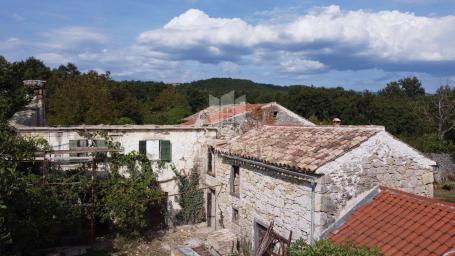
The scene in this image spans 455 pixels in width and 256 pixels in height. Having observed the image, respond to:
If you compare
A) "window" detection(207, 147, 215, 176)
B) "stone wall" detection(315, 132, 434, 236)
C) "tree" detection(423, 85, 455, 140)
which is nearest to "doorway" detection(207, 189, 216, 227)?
"window" detection(207, 147, 215, 176)

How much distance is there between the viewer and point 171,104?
53938 millimetres

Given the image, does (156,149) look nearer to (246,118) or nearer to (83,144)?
(83,144)

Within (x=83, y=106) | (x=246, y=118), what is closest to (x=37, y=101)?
(x=83, y=106)

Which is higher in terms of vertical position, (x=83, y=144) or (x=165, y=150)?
(x=83, y=144)

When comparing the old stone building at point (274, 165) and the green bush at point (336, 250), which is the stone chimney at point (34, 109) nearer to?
the old stone building at point (274, 165)

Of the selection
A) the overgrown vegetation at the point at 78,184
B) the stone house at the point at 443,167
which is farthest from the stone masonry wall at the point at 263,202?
the stone house at the point at 443,167

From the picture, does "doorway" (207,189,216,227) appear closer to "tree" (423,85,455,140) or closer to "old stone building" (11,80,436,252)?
"old stone building" (11,80,436,252)

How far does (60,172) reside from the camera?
16.2 meters

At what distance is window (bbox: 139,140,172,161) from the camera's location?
1769 cm

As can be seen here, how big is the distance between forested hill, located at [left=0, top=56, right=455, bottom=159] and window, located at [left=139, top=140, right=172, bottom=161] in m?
6.48

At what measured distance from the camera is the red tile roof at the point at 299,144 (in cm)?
1034

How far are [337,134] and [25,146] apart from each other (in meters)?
10.5

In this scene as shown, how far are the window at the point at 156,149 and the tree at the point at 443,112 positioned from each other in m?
38.2

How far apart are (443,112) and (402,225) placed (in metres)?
44.7
